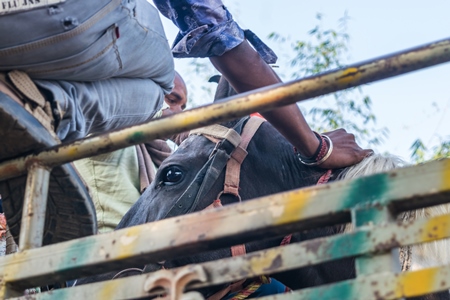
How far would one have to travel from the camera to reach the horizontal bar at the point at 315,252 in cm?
153

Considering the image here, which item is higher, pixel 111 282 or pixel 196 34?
pixel 196 34

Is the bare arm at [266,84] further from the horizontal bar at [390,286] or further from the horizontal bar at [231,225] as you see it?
the horizontal bar at [390,286]

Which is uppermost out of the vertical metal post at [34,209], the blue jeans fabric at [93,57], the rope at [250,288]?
the blue jeans fabric at [93,57]

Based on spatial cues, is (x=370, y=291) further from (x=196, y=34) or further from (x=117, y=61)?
(x=196, y=34)

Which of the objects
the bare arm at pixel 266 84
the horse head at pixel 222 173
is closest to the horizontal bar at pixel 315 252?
the bare arm at pixel 266 84

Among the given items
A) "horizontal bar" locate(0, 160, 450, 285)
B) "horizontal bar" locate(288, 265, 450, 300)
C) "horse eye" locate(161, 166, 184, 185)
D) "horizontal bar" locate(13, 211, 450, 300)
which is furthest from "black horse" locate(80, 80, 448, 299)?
"horizontal bar" locate(288, 265, 450, 300)

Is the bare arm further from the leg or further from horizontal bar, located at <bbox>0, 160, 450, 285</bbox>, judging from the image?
horizontal bar, located at <bbox>0, 160, 450, 285</bbox>

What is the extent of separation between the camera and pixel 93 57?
2223 mm

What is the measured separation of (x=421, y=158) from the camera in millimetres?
8844

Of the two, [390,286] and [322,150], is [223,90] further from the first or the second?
[390,286]

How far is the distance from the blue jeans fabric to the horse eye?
0.86 m

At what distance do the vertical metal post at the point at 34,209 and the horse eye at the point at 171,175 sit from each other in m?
1.52

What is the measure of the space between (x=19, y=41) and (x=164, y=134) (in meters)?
0.50

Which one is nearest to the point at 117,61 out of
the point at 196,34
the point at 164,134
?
the point at 164,134
